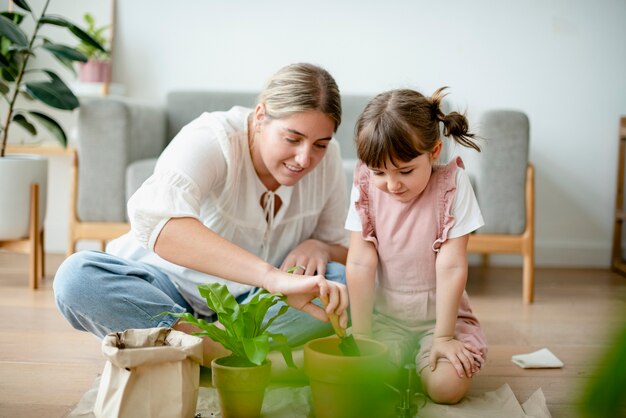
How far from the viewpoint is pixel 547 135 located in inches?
137

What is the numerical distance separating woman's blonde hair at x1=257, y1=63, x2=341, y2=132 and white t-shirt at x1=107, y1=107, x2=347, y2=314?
15cm

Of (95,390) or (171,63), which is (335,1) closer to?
(171,63)

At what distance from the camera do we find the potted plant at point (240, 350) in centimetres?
124

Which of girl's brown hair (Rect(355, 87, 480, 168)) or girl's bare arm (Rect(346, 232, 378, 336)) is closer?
girl's brown hair (Rect(355, 87, 480, 168))

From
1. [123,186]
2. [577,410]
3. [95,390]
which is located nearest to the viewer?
[577,410]

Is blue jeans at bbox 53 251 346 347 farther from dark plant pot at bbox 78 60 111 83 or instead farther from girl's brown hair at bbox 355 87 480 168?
dark plant pot at bbox 78 60 111 83

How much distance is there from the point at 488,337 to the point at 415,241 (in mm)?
725

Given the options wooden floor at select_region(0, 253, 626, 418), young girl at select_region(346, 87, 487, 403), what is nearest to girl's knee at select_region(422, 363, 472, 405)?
young girl at select_region(346, 87, 487, 403)

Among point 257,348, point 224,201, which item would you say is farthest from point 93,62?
point 257,348

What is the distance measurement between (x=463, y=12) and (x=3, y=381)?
270cm

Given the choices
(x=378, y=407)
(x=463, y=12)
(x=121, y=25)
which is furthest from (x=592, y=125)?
(x=378, y=407)

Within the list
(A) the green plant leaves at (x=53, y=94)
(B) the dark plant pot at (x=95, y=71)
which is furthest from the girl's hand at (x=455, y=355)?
(B) the dark plant pot at (x=95, y=71)

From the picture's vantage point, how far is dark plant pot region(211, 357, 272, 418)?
124 cm

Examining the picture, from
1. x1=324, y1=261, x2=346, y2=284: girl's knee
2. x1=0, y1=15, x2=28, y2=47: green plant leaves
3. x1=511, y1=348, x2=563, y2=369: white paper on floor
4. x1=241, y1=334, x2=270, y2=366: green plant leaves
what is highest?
x1=0, y1=15, x2=28, y2=47: green plant leaves
